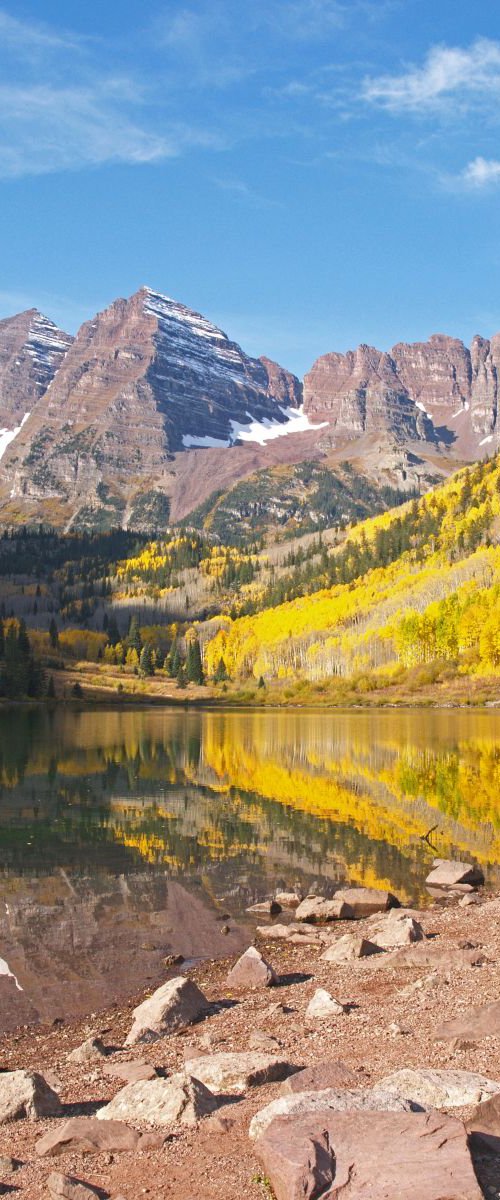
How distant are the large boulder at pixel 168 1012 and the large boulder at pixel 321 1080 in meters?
5.05

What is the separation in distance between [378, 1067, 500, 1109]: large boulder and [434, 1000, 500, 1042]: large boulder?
2.31m

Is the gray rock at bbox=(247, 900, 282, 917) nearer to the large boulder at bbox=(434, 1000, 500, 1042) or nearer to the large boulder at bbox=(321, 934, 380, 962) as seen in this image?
the large boulder at bbox=(321, 934, 380, 962)

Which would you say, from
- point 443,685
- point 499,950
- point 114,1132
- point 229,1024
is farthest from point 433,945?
point 443,685

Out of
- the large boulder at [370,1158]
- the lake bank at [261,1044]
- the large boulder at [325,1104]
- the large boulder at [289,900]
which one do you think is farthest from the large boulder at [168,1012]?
the large boulder at [289,900]

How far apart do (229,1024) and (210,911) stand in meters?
9.34

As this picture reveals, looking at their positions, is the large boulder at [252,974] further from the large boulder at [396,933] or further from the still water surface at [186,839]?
the large boulder at [396,933]

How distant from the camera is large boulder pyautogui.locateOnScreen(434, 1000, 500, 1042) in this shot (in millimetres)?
12695

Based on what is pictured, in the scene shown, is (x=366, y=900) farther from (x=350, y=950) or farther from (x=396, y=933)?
(x=350, y=950)

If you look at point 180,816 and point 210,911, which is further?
point 180,816

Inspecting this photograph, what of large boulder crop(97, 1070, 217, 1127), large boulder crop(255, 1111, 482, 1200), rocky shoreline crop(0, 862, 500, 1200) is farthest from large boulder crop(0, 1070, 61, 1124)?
large boulder crop(255, 1111, 482, 1200)

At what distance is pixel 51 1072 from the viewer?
13383 millimetres

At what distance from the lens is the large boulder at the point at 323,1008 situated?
1521 cm

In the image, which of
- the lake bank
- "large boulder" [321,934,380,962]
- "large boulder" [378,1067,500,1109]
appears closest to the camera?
the lake bank

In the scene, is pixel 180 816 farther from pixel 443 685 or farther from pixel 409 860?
pixel 443 685
